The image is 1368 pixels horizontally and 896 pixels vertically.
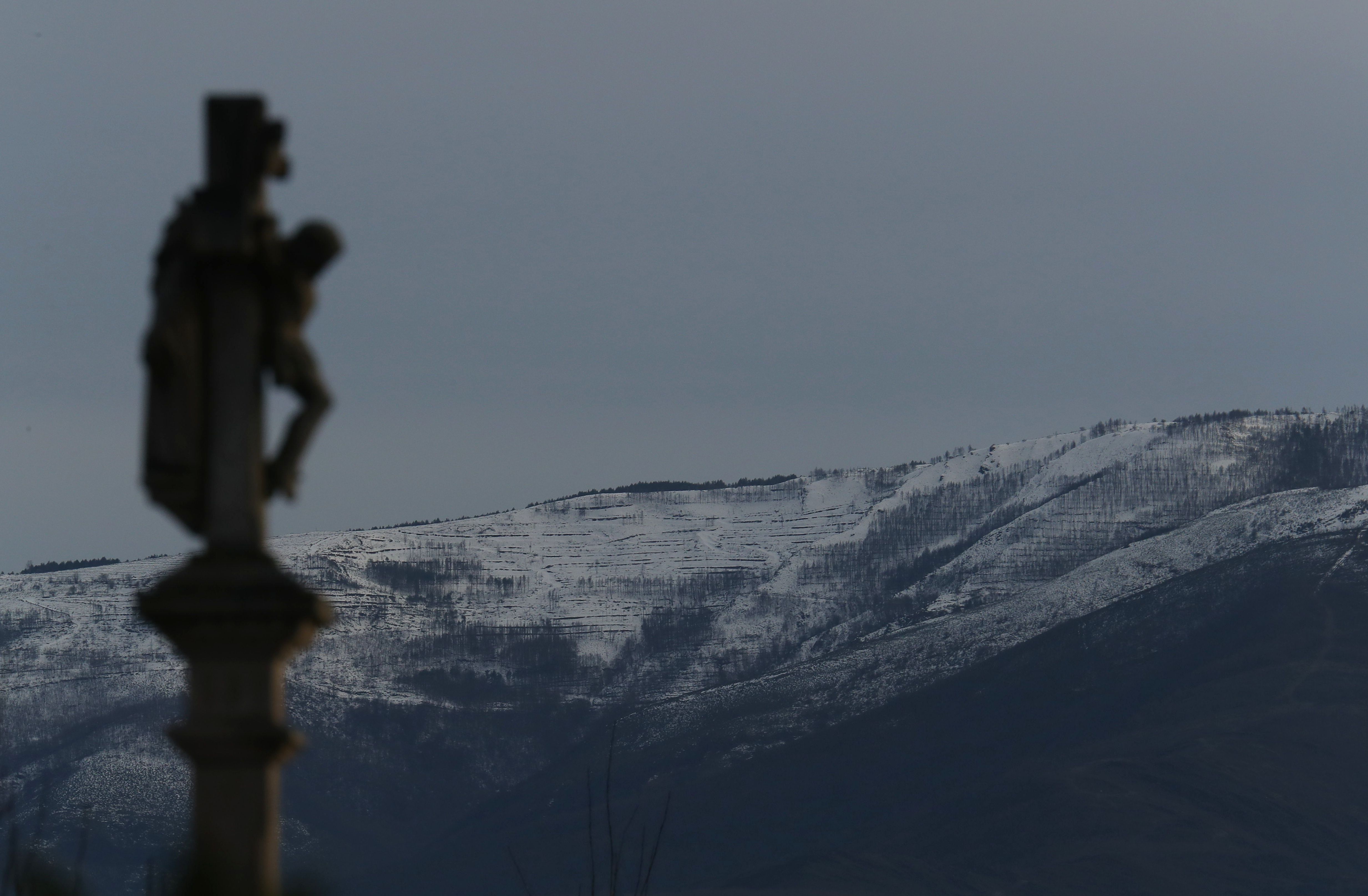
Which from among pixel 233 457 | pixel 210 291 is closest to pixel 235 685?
pixel 233 457

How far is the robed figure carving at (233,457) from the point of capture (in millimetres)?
9266

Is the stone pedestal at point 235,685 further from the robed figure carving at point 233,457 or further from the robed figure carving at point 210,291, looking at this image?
the robed figure carving at point 210,291

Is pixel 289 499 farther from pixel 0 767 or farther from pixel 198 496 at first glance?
pixel 0 767

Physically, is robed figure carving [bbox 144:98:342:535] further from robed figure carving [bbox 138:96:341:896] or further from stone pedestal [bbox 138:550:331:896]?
stone pedestal [bbox 138:550:331:896]

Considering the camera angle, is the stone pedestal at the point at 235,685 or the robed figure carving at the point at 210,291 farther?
the robed figure carving at the point at 210,291

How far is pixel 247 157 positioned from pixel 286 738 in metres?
2.46

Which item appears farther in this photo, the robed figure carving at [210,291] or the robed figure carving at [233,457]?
the robed figure carving at [210,291]

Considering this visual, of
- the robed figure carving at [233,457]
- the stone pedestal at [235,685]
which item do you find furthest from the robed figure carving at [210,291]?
the stone pedestal at [235,685]

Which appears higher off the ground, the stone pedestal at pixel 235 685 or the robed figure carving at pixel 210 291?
the robed figure carving at pixel 210 291

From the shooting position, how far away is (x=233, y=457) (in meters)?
9.67

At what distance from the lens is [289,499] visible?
9836 mm

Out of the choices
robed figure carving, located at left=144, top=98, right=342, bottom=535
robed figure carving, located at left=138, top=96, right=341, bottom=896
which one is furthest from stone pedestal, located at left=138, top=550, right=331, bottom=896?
robed figure carving, located at left=144, top=98, right=342, bottom=535

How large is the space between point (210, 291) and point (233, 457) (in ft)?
2.35

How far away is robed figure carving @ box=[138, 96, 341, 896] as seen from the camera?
9.27m
